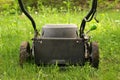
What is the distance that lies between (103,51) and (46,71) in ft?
3.76

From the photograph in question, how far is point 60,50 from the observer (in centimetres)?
377

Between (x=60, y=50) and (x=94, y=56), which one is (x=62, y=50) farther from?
(x=94, y=56)

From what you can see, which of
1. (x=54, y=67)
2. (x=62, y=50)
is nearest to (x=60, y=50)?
(x=62, y=50)

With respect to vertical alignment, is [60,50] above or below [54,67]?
above

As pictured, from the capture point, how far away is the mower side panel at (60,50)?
375 centimetres

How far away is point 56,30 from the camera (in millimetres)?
3879

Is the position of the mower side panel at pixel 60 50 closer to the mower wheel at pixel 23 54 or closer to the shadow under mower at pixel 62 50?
the shadow under mower at pixel 62 50

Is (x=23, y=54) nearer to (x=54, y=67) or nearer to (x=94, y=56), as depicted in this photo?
(x=54, y=67)

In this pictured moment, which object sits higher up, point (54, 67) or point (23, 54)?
point (23, 54)

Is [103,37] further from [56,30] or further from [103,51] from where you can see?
[56,30]

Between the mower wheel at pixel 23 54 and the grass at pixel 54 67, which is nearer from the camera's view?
the grass at pixel 54 67

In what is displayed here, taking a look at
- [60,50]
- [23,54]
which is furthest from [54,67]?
[23,54]

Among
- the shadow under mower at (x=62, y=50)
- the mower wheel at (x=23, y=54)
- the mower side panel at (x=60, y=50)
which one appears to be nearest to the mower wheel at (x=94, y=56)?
the shadow under mower at (x=62, y=50)

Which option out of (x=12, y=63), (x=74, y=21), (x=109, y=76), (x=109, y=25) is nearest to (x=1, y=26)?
(x=74, y=21)
